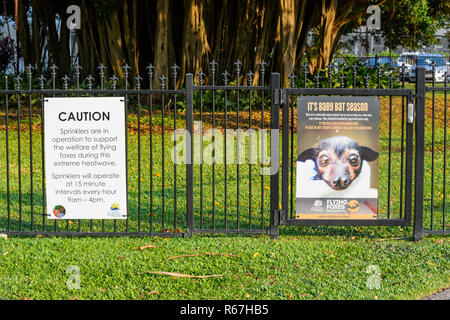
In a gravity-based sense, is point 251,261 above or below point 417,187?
below

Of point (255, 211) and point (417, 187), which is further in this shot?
point (255, 211)

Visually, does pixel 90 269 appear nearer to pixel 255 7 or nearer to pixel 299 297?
pixel 299 297

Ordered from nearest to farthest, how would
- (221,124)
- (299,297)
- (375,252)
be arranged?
(299,297)
(375,252)
(221,124)

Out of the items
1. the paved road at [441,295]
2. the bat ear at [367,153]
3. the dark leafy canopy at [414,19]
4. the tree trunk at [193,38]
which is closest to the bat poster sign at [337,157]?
the bat ear at [367,153]

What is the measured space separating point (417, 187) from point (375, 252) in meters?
0.94

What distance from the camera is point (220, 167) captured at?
11719mm

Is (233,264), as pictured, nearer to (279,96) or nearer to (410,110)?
(279,96)

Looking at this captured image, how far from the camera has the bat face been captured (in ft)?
21.5

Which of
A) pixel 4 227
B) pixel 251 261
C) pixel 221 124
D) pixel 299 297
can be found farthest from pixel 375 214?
pixel 221 124

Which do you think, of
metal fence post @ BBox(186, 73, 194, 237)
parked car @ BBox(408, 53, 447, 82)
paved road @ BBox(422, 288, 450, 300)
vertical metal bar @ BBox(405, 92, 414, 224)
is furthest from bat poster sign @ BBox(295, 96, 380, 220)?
parked car @ BBox(408, 53, 447, 82)

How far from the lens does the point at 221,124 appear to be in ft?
49.2

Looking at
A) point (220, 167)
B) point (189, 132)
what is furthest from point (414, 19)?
point (189, 132)

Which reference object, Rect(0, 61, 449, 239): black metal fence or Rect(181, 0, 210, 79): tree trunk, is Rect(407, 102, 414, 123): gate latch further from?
Rect(181, 0, 210, 79): tree trunk

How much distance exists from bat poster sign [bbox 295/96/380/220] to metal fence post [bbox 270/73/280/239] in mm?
227
